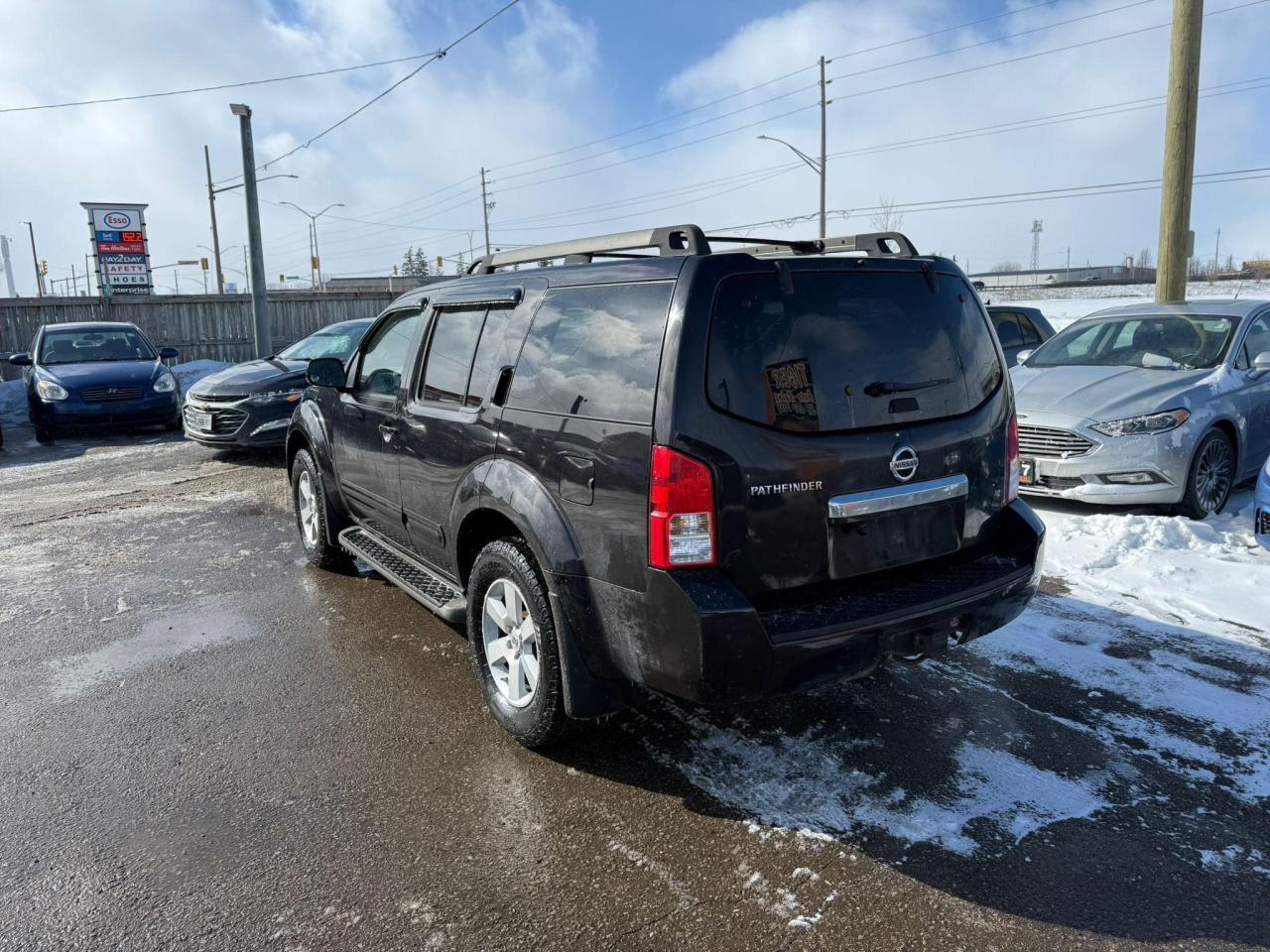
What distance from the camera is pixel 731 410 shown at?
9.65 ft

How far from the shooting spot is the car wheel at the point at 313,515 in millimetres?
5969

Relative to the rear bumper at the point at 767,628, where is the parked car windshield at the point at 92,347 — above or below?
above

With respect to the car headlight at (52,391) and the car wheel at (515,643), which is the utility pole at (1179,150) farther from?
the car headlight at (52,391)

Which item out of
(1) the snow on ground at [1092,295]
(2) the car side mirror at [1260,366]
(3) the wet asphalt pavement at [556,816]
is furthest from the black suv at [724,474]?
(1) the snow on ground at [1092,295]

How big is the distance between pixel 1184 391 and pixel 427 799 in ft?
20.7

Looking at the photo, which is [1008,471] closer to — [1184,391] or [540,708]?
[540,708]

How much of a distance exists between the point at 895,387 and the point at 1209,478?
16.6ft

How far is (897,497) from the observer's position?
3191mm

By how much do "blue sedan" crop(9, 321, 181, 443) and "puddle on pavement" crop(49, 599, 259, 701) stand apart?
8.37 meters

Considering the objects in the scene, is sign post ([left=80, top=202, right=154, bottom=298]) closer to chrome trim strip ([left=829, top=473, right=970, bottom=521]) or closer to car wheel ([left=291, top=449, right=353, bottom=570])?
car wheel ([left=291, top=449, right=353, bottom=570])

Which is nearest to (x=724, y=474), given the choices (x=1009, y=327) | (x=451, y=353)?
(x=451, y=353)

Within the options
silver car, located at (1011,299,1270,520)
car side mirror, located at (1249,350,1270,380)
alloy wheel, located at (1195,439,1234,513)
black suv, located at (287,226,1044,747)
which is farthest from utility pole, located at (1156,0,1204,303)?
black suv, located at (287,226,1044,747)

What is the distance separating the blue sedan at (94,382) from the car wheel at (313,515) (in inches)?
300

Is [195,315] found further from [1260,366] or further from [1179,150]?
[1260,366]
